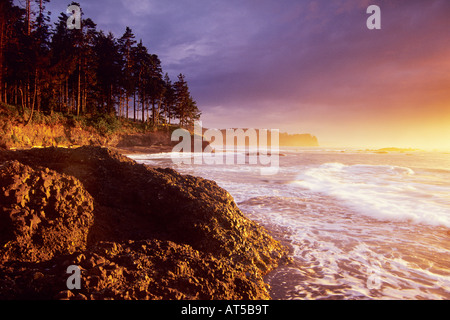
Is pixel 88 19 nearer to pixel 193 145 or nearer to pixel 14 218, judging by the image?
pixel 193 145

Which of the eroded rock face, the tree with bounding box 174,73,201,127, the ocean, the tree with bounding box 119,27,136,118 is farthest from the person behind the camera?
the tree with bounding box 174,73,201,127

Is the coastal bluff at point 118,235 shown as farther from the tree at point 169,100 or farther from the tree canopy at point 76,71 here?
the tree at point 169,100

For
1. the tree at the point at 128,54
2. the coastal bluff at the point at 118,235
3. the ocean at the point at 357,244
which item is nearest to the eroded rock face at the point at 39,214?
the coastal bluff at the point at 118,235

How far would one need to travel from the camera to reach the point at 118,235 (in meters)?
2.79

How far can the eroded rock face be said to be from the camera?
2.11 m

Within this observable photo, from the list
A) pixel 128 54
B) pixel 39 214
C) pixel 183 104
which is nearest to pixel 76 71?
pixel 128 54

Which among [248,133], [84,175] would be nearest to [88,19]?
[84,175]

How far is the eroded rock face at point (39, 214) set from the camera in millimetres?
2105

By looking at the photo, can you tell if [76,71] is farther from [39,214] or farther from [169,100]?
[39,214]

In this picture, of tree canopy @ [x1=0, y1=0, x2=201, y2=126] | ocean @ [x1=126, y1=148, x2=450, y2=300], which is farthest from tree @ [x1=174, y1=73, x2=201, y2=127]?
ocean @ [x1=126, y1=148, x2=450, y2=300]

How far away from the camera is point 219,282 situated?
212cm

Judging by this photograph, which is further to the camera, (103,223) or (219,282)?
(103,223)

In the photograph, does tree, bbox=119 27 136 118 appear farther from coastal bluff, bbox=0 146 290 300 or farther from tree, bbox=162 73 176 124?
coastal bluff, bbox=0 146 290 300
